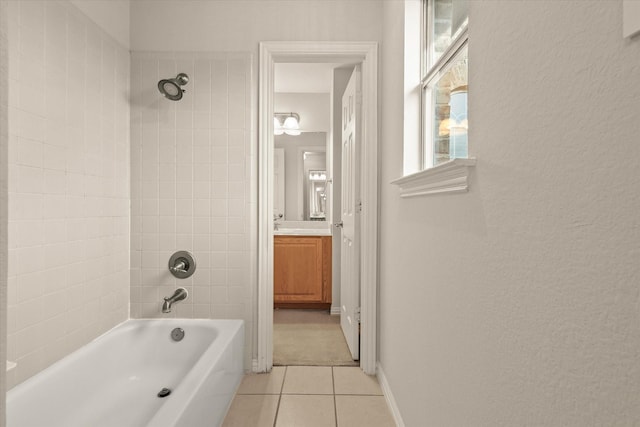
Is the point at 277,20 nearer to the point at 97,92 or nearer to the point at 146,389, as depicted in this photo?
the point at 97,92

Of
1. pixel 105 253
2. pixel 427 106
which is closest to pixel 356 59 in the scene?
pixel 427 106

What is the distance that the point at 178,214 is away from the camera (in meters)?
2.38

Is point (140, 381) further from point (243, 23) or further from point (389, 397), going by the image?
point (243, 23)

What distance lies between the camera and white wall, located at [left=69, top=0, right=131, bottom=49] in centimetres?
198

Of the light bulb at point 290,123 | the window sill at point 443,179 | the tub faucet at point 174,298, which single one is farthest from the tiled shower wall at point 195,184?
the light bulb at point 290,123

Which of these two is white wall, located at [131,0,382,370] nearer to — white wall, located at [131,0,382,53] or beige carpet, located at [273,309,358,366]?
white wall, located at [131,0,382,53]

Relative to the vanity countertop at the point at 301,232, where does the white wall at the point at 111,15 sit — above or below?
above

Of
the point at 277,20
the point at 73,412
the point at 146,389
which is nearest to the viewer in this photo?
the point at 73,412

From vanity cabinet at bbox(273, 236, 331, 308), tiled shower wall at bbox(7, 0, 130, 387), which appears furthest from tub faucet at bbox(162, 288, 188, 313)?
vanity cabinet at bbox(273, 236, 331, 308)

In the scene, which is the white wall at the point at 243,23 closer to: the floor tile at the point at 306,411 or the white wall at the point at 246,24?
the white wall at the point at 246,24

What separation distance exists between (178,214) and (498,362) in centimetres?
205

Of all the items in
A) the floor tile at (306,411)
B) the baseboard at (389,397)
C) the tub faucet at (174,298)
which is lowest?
the floor tile at (306,411)

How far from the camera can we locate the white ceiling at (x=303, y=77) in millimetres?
3564

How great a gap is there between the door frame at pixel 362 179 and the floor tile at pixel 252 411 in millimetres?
323
